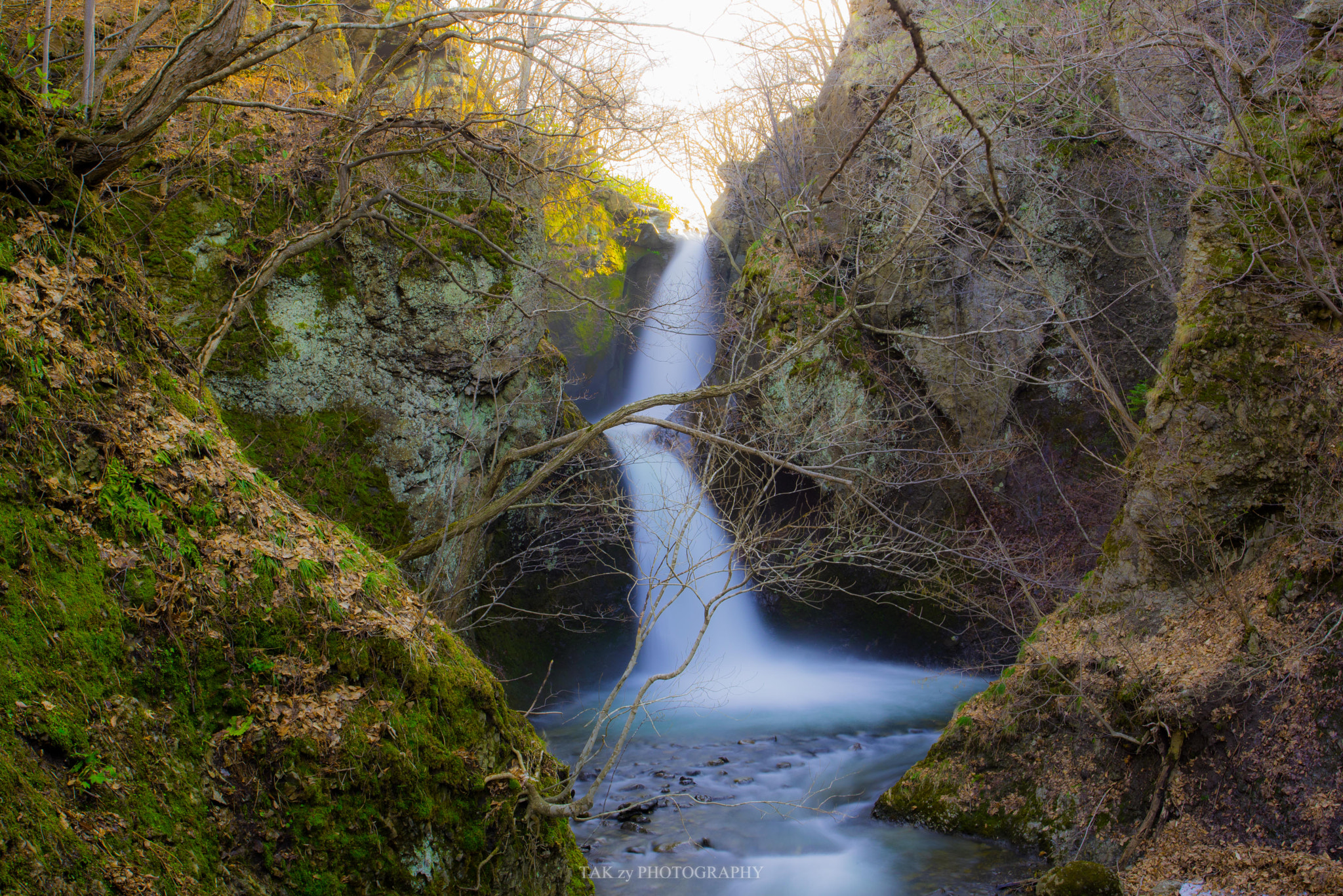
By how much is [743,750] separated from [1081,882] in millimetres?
4448

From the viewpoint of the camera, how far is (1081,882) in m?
4.89

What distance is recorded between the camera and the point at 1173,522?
6066mm

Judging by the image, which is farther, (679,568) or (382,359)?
(679,568)

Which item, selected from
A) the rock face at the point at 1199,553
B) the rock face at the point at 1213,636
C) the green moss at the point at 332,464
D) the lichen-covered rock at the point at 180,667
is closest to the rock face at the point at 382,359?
the green moss at the point at 332,464

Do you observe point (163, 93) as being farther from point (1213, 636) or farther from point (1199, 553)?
point (1199, 553)

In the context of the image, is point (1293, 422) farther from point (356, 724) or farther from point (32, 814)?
point (32, 814)

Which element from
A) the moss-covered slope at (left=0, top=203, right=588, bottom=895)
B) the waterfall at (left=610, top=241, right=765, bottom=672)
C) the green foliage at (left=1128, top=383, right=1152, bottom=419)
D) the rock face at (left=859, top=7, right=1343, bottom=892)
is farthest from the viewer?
the waterfall at (left=610, top=241, right=765, bottom=672)

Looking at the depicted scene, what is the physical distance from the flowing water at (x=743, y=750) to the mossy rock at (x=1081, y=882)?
2.02 ft

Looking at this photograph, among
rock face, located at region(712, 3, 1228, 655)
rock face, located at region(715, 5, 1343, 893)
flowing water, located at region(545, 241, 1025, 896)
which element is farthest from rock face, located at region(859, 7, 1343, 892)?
rock face, located at region(712, 3, 1228, 655)

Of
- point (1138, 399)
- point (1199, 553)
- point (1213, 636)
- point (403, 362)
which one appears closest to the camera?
point (1213, 636)

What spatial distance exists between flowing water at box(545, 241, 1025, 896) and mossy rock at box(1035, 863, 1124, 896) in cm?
62

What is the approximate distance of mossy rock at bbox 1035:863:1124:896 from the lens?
15.8 ft

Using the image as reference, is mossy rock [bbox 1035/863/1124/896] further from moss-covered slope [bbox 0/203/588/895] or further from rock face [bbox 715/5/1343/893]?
moss-covered slope [bbox 0/203/588/895]

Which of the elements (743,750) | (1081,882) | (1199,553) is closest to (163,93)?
(1081,882)
